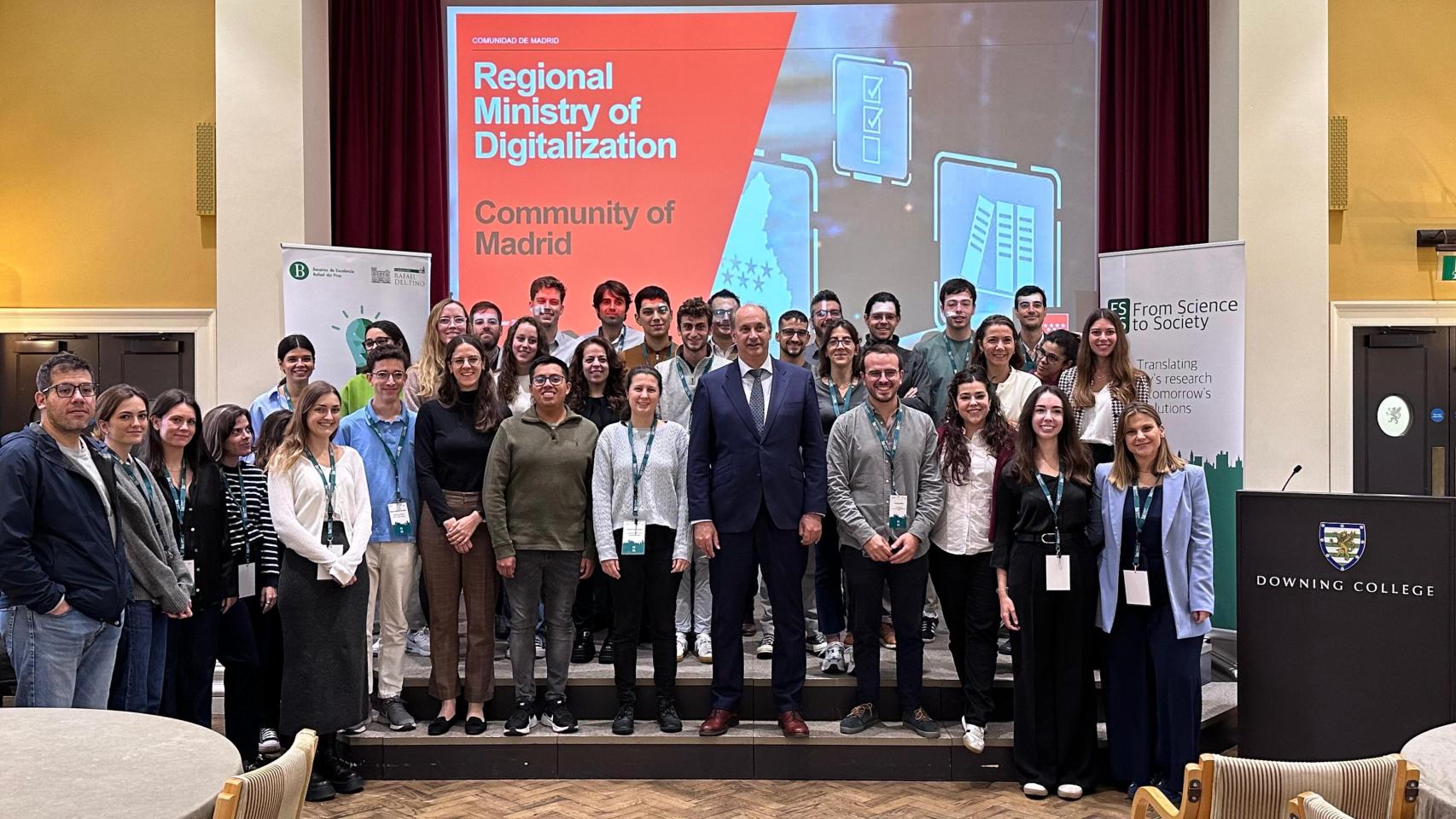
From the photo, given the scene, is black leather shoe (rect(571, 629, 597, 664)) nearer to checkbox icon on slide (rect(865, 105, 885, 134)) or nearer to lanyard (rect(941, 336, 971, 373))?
lanyard (rect(941, 336, 971, 373))

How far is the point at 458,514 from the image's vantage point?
4516mm

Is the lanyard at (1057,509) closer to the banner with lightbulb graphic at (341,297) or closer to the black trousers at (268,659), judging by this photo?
the black trousers at (268,659)

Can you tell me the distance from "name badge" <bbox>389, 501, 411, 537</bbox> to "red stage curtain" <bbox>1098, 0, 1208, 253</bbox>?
4931 mm

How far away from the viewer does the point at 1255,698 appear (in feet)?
13.8

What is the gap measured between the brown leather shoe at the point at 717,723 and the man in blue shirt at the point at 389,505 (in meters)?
1.24

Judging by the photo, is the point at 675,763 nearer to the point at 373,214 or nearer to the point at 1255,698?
the point at 1255,698

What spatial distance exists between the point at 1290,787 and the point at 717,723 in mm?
2708

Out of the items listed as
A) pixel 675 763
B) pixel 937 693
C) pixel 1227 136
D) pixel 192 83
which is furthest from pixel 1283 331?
pixel 192 83

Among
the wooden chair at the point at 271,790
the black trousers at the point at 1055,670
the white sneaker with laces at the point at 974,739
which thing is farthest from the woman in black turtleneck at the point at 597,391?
the wooden chair at the point at 271,790

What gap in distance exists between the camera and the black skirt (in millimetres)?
4145

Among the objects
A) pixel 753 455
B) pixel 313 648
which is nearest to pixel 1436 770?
pixel 753 455

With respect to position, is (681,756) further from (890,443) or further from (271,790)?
(271,790)

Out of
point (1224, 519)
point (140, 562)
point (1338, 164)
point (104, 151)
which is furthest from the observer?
point (104, 151)

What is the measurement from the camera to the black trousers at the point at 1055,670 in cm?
423
